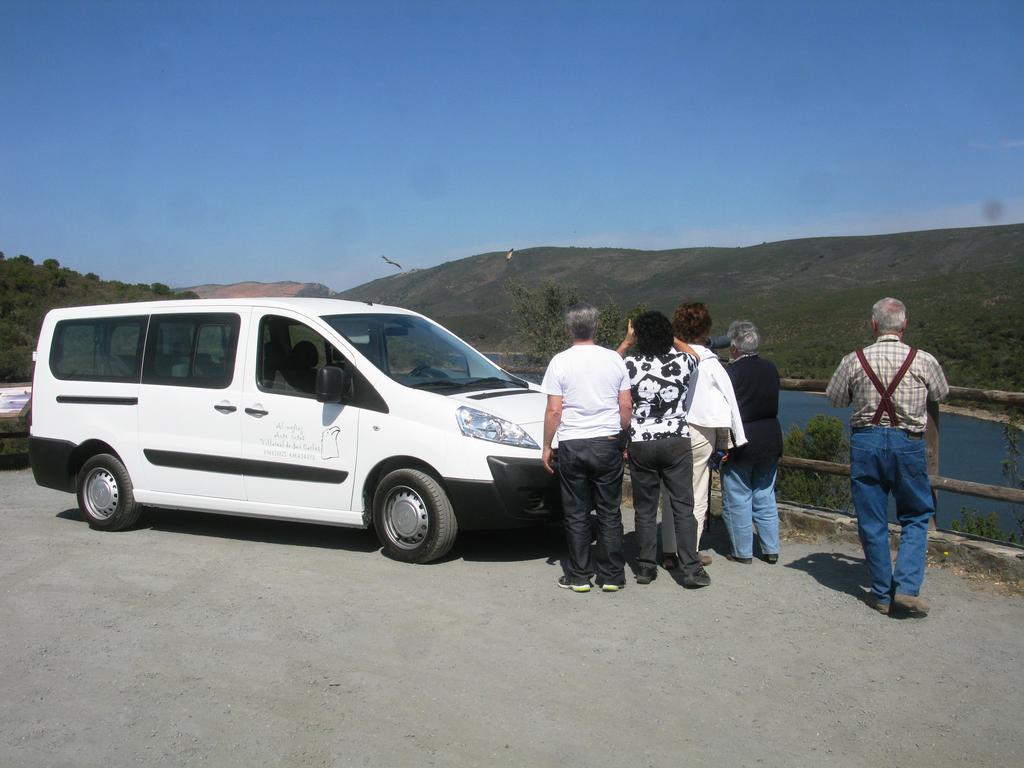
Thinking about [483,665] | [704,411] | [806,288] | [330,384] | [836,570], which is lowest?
[483,665]

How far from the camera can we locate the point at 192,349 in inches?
316

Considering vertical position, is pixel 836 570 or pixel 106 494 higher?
pixel 106 494

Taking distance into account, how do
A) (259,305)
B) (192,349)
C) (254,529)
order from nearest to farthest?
(259,305), (192,349), (254,529)

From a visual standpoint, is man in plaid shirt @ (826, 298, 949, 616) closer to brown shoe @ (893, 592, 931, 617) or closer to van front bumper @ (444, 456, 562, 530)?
brown shoe @ (893, 592, 931, 617)

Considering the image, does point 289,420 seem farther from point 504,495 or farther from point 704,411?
point 704,411

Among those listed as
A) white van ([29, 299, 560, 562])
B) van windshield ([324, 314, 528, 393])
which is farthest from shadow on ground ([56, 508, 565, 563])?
van windshield ([324, 314, 528, 393])

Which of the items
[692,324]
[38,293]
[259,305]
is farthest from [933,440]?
[38,293]

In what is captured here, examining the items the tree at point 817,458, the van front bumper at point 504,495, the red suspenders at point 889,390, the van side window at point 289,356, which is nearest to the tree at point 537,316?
the tree at point 817,458

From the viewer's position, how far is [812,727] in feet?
14.1

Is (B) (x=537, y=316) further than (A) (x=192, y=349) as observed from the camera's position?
Yes

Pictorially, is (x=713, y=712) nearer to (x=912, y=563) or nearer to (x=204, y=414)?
(x=912, y=563)

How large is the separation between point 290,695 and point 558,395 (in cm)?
252

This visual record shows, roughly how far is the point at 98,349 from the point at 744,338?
18.6 ft

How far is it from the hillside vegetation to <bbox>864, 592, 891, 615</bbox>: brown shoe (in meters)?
35.3
